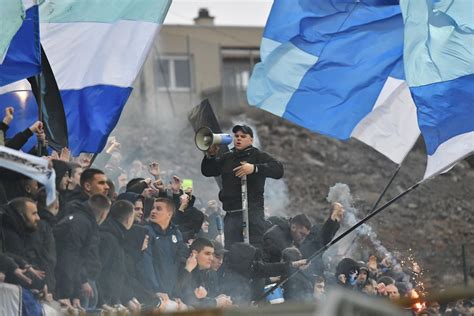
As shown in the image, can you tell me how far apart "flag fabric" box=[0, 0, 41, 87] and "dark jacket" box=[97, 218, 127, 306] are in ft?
7.44

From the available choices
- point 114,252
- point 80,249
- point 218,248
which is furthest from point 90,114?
point 80,249

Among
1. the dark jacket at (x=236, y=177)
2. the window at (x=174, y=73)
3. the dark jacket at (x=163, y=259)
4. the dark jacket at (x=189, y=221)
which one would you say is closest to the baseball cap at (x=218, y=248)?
the dark jacket at (x=189, y=221)

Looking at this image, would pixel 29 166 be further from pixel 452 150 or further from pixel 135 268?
pixel 452 150

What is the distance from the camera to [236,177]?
15977 millimetres

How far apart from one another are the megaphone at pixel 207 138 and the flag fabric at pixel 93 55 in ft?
3.24

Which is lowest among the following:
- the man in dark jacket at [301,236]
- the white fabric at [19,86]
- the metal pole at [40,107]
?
the man in dark jacket at [301,236]

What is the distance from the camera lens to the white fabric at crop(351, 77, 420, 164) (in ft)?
61.1

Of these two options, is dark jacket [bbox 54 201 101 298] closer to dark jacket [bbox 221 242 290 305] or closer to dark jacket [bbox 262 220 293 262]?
dark jacket [bbox 221 242 290 305]

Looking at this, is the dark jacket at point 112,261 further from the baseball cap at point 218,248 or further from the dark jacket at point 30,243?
the baseball cap at point 218,248

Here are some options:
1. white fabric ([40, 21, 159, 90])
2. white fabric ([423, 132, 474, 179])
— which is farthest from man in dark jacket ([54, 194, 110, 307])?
white fabric ([423, 132, 474, 179])

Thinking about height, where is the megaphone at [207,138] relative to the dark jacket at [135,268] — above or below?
above

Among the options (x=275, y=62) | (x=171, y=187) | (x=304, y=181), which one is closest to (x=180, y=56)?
(x=304, y=181)

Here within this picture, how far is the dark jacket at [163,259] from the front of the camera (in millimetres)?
14609

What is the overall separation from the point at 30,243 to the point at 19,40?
308 cm
